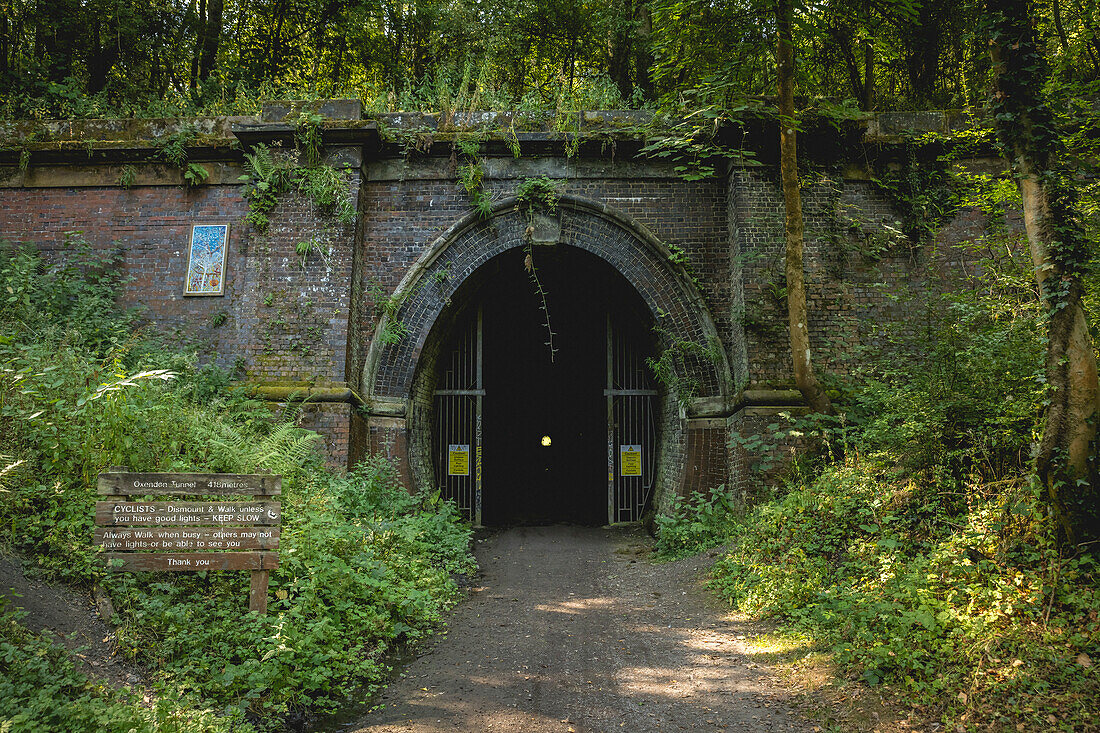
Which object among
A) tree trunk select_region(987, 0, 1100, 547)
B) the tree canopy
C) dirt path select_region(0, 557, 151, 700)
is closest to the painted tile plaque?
the tree canopy

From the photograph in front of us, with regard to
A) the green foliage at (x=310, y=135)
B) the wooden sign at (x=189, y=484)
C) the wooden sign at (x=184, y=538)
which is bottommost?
the wooden sign at (x=184, y=538)

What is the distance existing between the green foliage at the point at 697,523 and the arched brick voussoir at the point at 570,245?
4.05 ft

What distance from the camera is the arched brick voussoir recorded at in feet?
31.5

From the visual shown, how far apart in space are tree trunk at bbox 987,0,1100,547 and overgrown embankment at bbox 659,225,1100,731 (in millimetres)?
181

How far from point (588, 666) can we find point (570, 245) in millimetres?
6204

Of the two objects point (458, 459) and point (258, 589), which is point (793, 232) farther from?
point (258, 589)

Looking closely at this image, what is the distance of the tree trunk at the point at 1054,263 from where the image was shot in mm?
4586

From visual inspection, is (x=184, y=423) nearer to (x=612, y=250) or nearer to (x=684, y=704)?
(x=684, y=704)

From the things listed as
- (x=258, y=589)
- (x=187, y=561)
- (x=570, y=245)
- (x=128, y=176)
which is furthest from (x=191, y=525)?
(x=128, y=176)

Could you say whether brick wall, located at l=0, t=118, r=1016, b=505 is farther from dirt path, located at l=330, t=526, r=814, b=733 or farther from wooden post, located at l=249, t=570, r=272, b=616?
wooden post, located at l=249, t=570, r=272, b=616

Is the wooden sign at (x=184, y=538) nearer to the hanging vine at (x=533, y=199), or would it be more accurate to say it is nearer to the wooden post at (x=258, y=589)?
the wooden post at (x=258, y=589)

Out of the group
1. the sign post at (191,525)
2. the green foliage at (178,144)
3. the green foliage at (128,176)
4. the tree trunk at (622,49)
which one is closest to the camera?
the sign post at (191,525)

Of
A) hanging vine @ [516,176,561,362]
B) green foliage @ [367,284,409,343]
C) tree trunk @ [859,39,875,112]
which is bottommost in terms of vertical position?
green foliage @ [367,284,409,343]

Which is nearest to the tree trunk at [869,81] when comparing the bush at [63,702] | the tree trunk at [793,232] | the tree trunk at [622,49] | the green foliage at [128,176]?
the tree trunk at [622,49]
